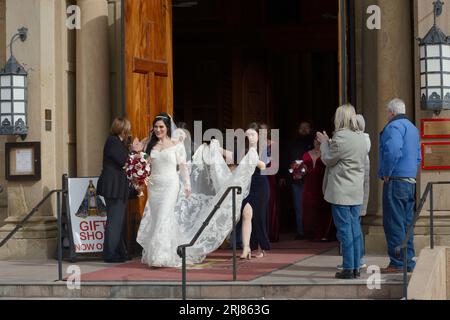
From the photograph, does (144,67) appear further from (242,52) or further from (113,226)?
(242,52)

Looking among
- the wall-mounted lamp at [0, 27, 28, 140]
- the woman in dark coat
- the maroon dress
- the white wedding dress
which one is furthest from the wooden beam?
the maroon dress

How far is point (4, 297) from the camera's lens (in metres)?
12.4

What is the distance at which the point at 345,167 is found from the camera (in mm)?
12336

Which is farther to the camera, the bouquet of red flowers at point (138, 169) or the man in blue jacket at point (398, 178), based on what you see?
the bouquet of red flowers at point (138, 169)

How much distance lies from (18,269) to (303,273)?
3.58 meters

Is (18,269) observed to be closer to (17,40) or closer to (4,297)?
(4,297)

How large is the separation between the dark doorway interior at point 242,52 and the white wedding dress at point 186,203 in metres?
4.82

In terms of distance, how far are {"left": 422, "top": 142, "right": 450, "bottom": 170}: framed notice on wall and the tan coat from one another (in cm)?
202

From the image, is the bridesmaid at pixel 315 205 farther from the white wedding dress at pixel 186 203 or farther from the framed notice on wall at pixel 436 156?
the framed notice on wall at pixel 436 156

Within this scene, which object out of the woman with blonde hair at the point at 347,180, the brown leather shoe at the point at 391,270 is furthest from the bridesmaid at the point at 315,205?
the woman with blonde hair at the point at 347,180

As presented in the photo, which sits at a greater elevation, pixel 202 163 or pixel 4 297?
pixel 202 163

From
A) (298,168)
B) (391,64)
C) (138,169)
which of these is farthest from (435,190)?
(138,169)

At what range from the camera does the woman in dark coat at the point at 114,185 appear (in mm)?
14570
